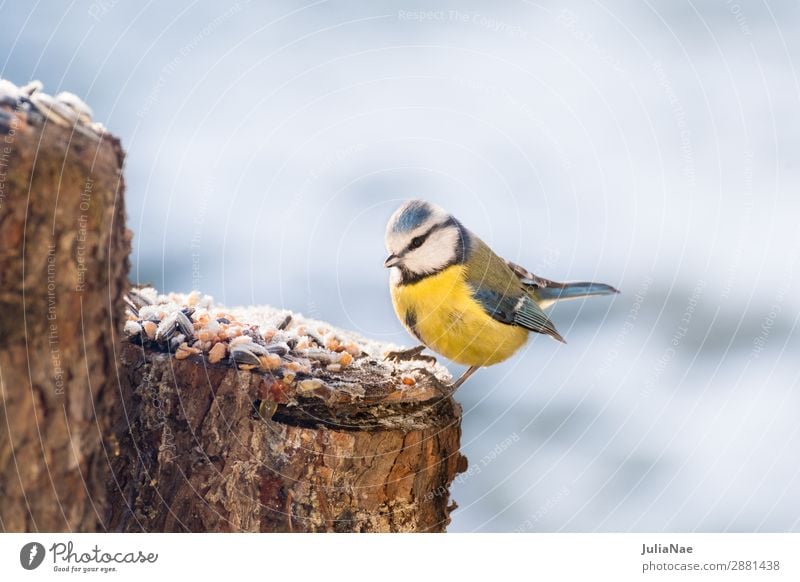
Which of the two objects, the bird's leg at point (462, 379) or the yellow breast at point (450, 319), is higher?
the yellow breast at point (450, 319)

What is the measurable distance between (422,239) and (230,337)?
31 centimetres

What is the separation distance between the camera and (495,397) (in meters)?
1.25

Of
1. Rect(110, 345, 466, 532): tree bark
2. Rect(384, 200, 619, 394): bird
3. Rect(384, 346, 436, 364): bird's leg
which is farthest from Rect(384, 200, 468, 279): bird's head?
Rect(110, 345, 466, 532): tree bark

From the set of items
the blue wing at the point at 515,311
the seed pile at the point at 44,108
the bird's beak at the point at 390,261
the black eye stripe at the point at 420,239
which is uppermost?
the seed pile at the point at 44,108

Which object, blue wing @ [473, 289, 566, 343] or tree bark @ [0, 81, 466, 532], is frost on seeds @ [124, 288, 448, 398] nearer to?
tree bark @ [0, 81, 466, 532]

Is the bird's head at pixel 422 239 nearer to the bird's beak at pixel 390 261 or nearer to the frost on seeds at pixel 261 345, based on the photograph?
the bird's beak at pixel 390 261

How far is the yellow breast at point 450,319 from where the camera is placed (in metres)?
1.16

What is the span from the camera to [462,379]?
3.75ft

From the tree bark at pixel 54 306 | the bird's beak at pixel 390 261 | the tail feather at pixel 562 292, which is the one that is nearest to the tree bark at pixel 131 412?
the tree bark at pixel 54 306

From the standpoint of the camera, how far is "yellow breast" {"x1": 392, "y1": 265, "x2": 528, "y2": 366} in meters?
1.16

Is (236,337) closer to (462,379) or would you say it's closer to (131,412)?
(131,412)
